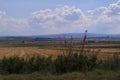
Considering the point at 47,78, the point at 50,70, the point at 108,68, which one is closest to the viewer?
the point at 47,78

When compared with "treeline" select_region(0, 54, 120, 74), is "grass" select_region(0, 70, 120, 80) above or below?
below

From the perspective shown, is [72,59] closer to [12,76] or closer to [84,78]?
[84,78]

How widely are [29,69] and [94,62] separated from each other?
322 cm

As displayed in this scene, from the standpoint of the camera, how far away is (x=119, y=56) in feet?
61.0

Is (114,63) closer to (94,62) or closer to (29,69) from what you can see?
(94,62)

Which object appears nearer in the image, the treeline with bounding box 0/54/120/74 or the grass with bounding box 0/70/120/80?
the grass with bounding box 0/70/120/80

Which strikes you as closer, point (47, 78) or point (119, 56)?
point (47, 78)

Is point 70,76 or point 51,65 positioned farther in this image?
point 51,65

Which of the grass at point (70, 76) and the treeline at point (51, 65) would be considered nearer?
the grass at point (70, 76)

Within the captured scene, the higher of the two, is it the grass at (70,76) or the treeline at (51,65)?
the treeline at (51,65)

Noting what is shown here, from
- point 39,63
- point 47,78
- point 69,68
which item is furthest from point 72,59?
point 47,78

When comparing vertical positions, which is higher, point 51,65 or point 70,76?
point 51,65

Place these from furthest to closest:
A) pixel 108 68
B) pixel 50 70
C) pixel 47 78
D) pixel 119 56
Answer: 1. pixel 119 56
2. pixel 108 68
3. pixel 50 70
4. pixel 47 78

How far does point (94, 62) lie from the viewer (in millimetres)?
16922
